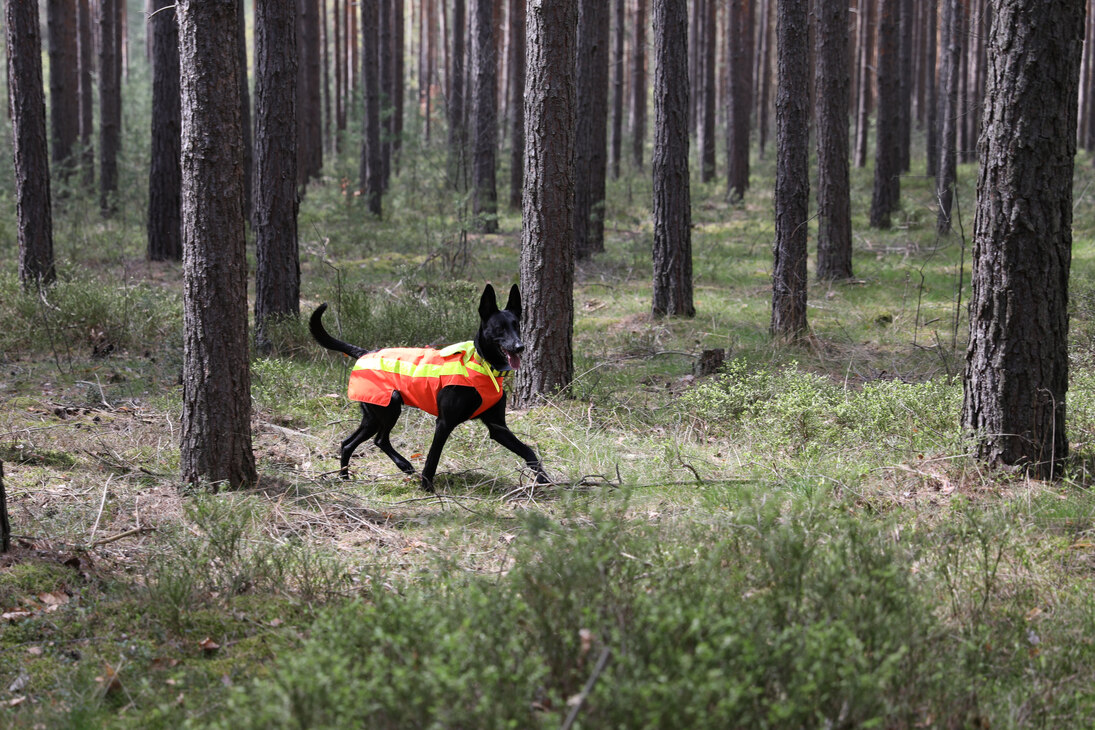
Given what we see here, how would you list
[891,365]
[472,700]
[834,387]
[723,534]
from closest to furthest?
[472,700] < [723,534] < [834,387] < [891,365]

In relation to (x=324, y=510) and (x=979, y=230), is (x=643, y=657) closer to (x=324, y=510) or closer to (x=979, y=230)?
(x=324, y=510)

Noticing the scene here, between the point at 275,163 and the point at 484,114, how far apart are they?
9612 millimetres

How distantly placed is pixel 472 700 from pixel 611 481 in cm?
304

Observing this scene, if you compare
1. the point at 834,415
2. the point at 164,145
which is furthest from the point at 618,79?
the point at 834,415

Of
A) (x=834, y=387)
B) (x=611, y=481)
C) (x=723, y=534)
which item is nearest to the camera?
(x=723, y=534)

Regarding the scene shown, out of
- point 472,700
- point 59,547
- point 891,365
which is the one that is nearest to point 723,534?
point 472,700

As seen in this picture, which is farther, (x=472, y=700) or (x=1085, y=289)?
(x=1085, y=289)

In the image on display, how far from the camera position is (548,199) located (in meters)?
7.36

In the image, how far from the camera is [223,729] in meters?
2.59

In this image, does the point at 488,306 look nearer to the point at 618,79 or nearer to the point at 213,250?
the point at 213,250

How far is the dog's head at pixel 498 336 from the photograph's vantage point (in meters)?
5.28

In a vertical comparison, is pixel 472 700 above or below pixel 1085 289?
below

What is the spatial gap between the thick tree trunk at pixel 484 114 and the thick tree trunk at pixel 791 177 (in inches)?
329

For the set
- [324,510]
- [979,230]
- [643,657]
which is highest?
[979,230]
